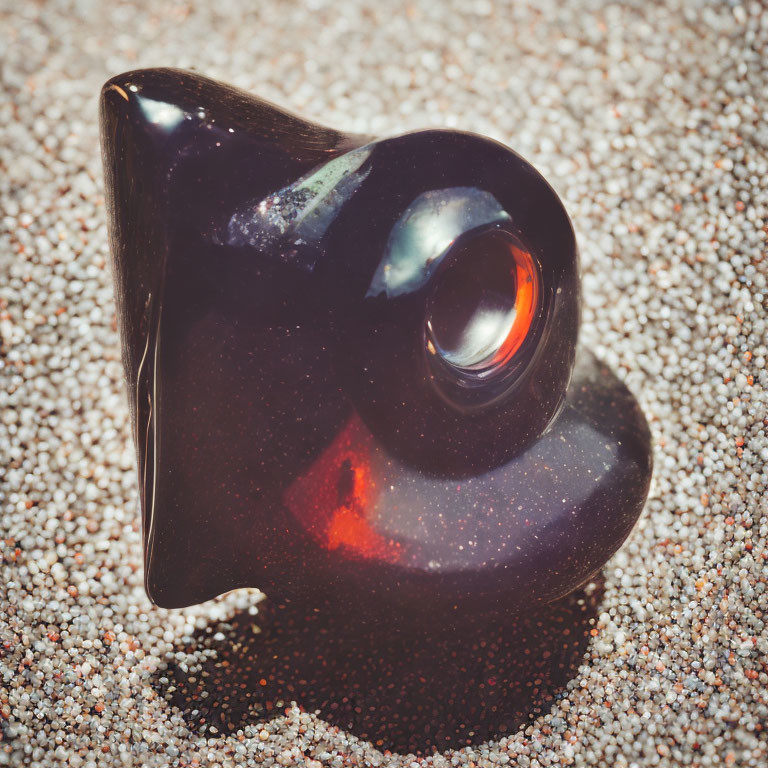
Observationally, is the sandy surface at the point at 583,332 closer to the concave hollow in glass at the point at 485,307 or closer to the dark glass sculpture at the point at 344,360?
the dark glass sculpture at the point at 344,360

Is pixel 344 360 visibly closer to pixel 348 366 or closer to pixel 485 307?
pixel 348 366

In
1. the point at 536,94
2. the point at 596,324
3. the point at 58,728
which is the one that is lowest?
the point at 58,728

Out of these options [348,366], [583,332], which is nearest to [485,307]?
[348,366]

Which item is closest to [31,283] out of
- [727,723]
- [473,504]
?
[473,504]

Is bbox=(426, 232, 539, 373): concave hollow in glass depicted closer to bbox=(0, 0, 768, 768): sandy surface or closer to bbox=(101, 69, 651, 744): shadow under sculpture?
bbox=(101, 69, 651, 744): shadow under sculpture

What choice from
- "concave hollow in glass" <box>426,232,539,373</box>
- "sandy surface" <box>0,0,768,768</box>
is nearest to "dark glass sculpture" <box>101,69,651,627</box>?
"concave hollow in glass" <box>426,232,539,373</box>

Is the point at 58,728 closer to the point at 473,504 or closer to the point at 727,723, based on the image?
the point at 473,504
